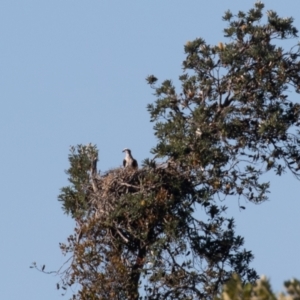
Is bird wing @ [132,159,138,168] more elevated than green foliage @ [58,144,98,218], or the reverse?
bird wing @ [132,159,138,168]

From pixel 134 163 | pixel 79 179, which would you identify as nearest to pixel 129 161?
pixel 134 163

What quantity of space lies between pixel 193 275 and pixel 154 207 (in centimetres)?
122

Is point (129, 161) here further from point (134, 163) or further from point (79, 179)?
point (79, 179)

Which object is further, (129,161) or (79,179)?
(129,161)

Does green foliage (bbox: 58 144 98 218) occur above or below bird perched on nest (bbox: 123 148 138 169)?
below

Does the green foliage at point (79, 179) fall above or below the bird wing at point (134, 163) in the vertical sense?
below

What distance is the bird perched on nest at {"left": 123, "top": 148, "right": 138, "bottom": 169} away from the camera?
776 inches

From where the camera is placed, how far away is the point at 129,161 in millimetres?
20984

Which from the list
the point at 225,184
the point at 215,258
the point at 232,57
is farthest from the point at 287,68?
the point at 215,258

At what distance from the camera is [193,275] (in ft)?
52.9

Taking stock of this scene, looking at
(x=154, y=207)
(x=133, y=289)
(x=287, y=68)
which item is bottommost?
(x=133, y=289)

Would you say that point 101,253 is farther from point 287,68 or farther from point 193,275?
point 287,68

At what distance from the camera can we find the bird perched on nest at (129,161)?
1972 centimetres

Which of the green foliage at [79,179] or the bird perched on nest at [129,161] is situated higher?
the bird perched on nest at [129,161]
